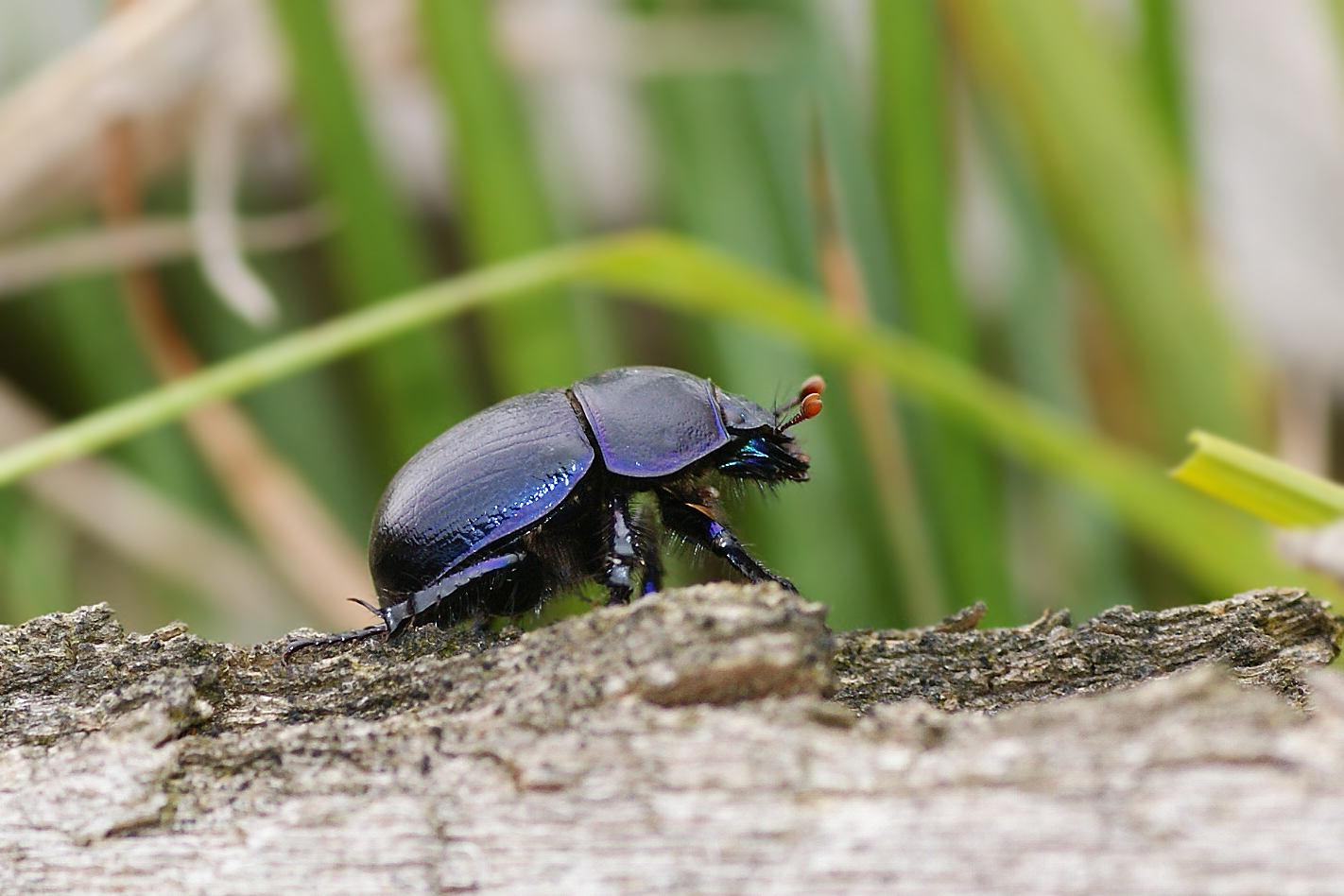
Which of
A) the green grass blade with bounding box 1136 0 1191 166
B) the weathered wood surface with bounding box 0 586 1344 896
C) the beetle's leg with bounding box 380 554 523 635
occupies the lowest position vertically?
the weathered wood surface with bounding box 0 586 1344 896

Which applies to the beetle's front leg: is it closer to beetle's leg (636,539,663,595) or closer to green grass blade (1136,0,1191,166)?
beetle's leg (636,539,663,595)

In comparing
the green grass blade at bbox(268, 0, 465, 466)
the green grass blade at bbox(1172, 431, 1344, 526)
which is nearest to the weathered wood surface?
the green grass blade at bbox(1172, 431, 1344, 526)

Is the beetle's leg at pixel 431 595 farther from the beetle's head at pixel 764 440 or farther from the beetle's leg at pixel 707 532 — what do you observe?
the beetle's head at pixel 764 440

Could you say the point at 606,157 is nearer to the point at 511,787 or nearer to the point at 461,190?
the point at 461,190

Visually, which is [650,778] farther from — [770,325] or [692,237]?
[692,237]

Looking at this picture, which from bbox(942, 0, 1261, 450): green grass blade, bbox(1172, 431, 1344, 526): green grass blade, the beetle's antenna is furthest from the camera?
bbox(942, 0, 1261, 450): green grass blade

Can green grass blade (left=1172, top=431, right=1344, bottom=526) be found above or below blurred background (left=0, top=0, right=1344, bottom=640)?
below

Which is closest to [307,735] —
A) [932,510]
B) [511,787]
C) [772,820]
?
[511,787]
